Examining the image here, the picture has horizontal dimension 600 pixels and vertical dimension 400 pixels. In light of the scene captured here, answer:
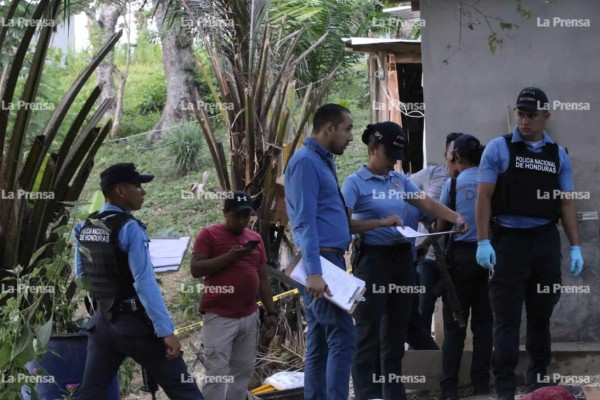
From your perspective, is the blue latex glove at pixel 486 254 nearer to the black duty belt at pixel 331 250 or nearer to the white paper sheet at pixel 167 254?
the black duty belt at pixel 331 250

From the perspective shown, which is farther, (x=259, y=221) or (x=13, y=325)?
(x=259, y=221)

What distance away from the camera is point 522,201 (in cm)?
647

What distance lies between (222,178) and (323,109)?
3135 mm

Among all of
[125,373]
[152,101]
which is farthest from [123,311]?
[152,101]

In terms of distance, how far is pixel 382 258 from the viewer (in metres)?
6.60

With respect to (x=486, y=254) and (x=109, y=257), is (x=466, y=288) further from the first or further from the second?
(x=109, y=257)

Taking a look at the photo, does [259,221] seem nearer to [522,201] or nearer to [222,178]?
[222,178]

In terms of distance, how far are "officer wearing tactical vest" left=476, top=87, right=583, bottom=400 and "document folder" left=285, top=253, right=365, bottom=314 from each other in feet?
3.39

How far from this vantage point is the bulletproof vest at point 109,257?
5.82m

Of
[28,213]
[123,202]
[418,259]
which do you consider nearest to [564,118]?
[418,259]

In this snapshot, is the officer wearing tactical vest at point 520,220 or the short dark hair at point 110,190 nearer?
the short dark hair at point 110,190

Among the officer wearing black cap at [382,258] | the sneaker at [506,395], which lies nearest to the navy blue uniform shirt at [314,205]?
the officer wearing black cap at [382,258]

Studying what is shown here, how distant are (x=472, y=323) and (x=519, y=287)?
3.07 feet

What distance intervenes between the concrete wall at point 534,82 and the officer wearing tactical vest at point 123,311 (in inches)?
125
